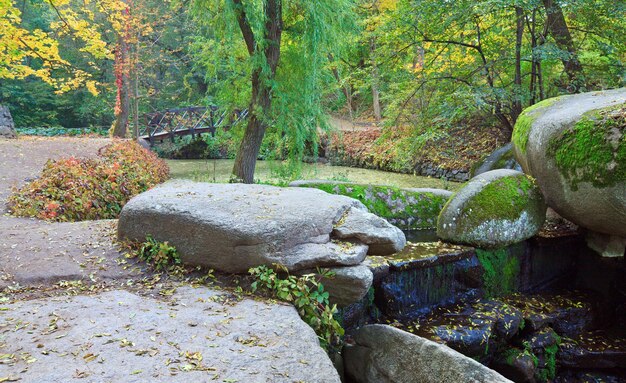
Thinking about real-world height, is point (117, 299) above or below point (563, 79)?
below

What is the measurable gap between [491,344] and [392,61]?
7716 millimetres

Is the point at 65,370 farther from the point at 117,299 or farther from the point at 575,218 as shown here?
the point at 575,218

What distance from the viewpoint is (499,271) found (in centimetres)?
652

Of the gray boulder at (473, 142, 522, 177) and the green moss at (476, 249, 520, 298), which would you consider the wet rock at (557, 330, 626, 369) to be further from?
the gray boulder at (473, 142, 522, 177)

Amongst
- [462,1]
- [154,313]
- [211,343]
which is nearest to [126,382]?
[211,343]

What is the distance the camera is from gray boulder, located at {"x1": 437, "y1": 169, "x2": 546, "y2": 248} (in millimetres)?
6395

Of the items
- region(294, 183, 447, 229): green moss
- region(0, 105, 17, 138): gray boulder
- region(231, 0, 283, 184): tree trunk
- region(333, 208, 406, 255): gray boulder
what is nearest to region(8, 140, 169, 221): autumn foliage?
region(231, 0, 283, 184): tree trunk

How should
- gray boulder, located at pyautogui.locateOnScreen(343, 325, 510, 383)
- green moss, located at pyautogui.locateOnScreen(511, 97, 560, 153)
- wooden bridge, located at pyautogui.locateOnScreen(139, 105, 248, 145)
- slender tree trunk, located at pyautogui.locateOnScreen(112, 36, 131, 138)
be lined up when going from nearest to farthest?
gray boulder, located at pyautogui.locateOnScreen(343, 325, 510, 383)
green moss, located at pyautogui.locateOnScreen(511, 97, 560, 153)
slender tree trunk, located at pyautogui.locateOnScreen(112, 36, 131, 138)
wooden bridge, located at pyautogui.locateOnScreen(139, 105, 248, 145)

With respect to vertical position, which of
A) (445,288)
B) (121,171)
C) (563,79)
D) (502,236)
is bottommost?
(445,288)

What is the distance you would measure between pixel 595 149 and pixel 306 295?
161 inches

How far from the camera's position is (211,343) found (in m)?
3.11

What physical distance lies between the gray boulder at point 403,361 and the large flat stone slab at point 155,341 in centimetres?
101

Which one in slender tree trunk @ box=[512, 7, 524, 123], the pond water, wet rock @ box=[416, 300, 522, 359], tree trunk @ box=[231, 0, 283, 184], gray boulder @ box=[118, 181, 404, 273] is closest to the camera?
gray boulder @ box=[118, 181, 404, 273]

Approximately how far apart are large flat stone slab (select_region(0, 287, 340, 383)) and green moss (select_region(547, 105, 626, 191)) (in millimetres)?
4142
